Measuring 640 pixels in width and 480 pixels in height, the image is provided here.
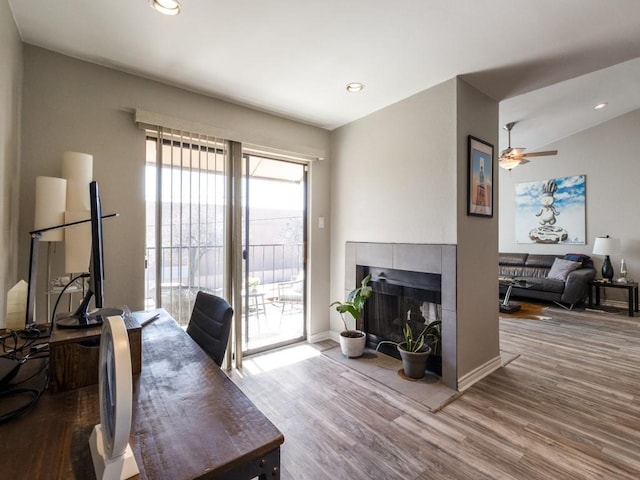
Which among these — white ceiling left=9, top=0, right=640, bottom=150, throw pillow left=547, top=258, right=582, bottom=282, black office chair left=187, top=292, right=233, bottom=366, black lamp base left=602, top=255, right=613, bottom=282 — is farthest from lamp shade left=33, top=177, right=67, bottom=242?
black lamp base left=602, top=255, right=613, bottom=282

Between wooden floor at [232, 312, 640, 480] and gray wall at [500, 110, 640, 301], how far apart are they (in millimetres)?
2996

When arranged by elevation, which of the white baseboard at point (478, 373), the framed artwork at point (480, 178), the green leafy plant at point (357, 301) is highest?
the framed artwork at point (480, 178)

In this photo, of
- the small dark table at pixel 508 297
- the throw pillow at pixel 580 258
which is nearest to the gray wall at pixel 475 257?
the small dark table at pixel 508 297

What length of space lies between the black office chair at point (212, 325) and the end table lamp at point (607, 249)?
612 centimetres

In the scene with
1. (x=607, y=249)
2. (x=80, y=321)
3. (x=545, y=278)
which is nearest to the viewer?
(x=80, y=321)

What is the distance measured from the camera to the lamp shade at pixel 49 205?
1596 millimetres

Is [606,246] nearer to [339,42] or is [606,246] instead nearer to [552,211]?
[552,211]

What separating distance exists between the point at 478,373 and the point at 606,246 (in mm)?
4195

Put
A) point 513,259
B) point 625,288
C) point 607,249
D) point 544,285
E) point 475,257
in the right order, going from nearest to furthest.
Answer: point 475,257 < point 625,288 < point 607,249 < point 544,285 < point 513,259

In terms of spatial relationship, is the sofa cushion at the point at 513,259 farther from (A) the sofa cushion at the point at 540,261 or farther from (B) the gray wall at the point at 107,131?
(B) the gray wall at the point at 107,131

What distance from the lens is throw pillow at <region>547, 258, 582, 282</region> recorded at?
5.03 m

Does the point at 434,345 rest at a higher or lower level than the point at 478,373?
higher

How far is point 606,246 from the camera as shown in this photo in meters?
4.87

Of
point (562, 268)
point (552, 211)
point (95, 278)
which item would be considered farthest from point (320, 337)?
point (552, 211)
